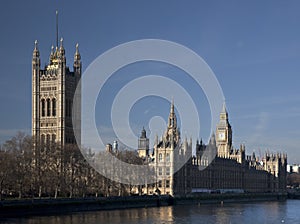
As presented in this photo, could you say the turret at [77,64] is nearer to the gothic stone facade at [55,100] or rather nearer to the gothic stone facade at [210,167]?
the gothic stone facade at [55,100]

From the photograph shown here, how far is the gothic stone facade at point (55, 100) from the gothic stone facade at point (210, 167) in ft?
58.2

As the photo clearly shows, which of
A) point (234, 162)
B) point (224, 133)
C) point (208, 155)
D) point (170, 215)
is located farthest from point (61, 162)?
point (224, 133)

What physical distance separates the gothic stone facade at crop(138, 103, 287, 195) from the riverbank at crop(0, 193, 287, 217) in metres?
5.10

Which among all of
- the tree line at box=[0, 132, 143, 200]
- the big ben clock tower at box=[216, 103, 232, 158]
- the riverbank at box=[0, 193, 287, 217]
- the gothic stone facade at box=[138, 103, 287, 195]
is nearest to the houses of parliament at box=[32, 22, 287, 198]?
the gothic stone facade at box=[138, 103, 287, 195]

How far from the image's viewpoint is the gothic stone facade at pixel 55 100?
12800 cm

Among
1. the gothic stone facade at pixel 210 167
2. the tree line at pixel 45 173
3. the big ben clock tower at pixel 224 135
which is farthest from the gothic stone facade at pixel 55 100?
the big ben clock tower at pixel 224 135

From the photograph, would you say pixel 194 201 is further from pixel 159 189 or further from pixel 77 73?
pixel 77 73

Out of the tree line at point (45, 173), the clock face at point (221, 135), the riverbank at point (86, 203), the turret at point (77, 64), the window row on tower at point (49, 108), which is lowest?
the riverbank at point (86, 203)

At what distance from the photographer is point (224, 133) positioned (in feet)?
630

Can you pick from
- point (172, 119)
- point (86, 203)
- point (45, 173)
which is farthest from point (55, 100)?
point (86, 203)

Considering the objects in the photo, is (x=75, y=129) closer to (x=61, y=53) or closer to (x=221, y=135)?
(x=61, y=53)

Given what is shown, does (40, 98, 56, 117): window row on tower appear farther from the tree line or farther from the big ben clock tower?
the big ben clock tower

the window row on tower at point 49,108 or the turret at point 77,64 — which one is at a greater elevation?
the turret at point 77,64

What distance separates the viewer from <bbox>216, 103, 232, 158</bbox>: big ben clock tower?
188375mm
